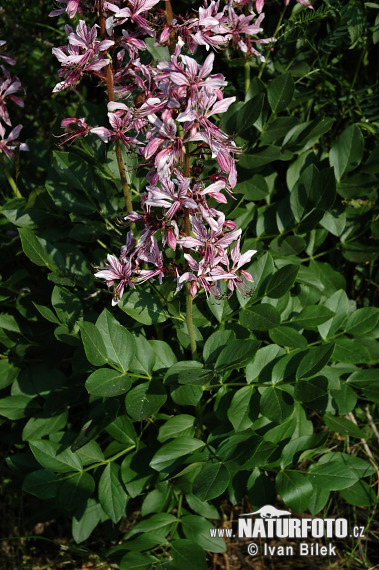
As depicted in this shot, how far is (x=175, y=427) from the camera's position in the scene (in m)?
1.93

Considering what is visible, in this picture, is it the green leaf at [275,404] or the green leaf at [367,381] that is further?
the green leaf at [367,381]

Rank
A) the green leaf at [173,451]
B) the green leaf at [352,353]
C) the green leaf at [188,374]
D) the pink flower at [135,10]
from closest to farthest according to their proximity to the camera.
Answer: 1. the pink flower at [135,10]
2. the green leaf at [188,374]
3. the green leaf at [173,451]
4. the green leaf at [352,353]

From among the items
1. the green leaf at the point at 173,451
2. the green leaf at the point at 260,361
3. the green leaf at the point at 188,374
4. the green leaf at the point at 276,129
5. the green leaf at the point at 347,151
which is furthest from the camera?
the green leaf at the point at 347,151

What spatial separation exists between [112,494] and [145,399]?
0.33m

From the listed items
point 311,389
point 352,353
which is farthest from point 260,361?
point 352,353

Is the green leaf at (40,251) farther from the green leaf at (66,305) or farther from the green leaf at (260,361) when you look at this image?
the green leaf at (260,361)

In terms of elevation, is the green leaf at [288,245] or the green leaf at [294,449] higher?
the green leaf at [288,245]

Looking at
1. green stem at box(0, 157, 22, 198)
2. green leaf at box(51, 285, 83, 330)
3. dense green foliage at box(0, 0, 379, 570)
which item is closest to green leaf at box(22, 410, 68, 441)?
dense green foliage at box(0, 0, 379, 570)

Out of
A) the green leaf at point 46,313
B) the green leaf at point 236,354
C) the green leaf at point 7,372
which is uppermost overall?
the green leaf at point 46,313

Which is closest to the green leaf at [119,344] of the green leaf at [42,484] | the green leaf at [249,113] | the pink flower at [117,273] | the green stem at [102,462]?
the pink flower at [117,273]

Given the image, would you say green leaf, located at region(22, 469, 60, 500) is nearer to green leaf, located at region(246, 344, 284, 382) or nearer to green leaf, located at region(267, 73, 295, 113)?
green leaf, located at region(246, 344, 284, 382)

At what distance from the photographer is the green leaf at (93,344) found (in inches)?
66.8

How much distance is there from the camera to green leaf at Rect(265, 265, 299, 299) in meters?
1.86

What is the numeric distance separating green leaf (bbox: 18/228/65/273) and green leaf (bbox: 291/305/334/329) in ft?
2.69
